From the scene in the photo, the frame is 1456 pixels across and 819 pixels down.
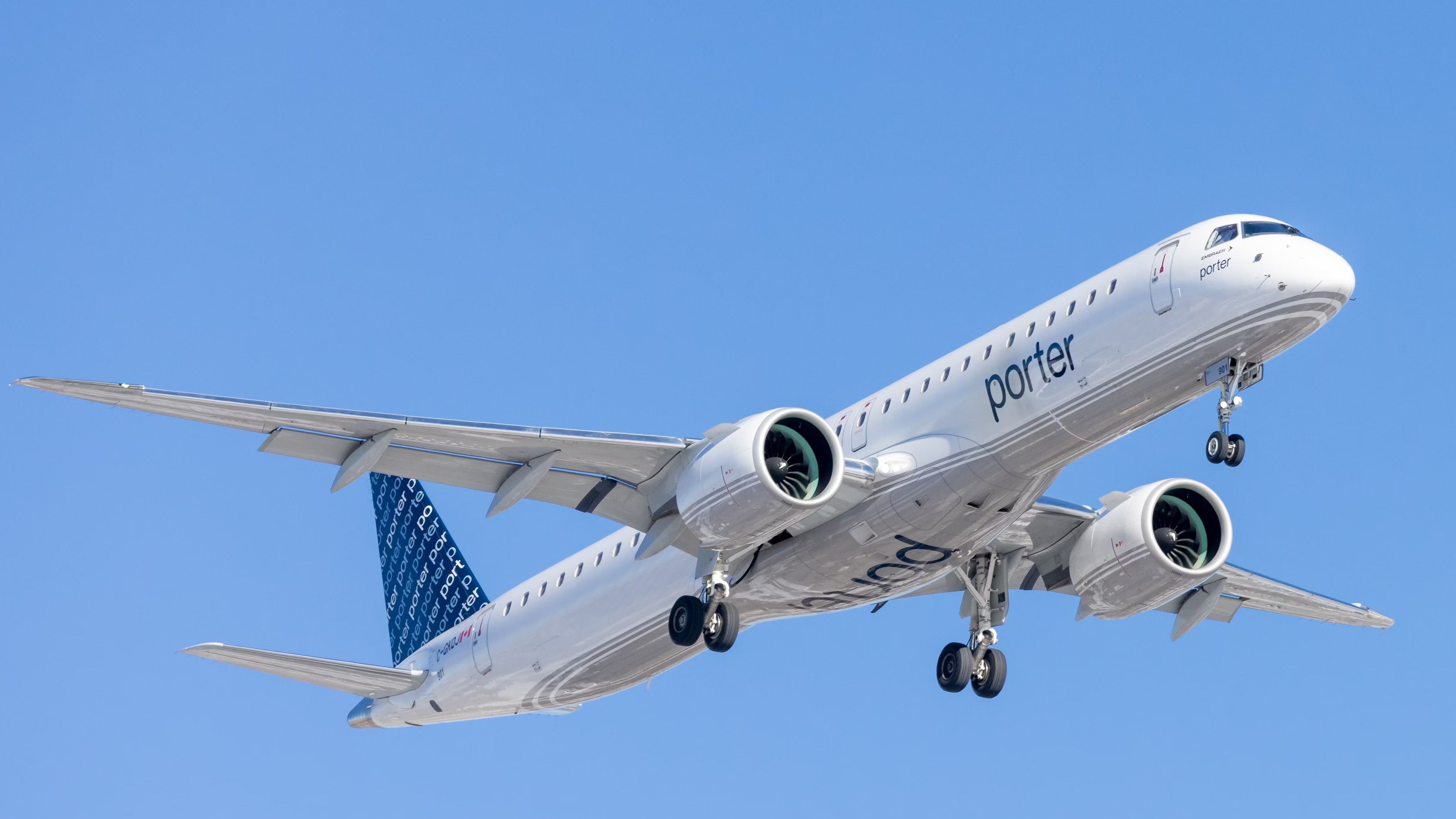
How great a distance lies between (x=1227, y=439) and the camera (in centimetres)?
2402

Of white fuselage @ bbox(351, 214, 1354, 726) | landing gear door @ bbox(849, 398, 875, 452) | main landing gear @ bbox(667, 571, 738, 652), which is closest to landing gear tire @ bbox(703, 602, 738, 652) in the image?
main landing gear @ bbox(667, 571, 738, 652)

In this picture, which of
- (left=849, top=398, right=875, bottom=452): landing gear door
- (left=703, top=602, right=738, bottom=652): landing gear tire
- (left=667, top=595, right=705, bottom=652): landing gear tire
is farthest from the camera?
(left=849, top=398, right=875, bottom=452): landing gear door

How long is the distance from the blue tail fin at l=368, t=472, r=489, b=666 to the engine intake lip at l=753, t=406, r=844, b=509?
1009 cm

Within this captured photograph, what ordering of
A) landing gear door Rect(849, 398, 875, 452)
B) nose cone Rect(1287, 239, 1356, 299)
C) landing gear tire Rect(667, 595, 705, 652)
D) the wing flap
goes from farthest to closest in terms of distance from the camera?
landing gear door Rect(849, 398, 875, 452), landing gear tire Rect(667, 595, 705, 652), the wing flap, nose cone Rect(1287, 239, 1356, 299)

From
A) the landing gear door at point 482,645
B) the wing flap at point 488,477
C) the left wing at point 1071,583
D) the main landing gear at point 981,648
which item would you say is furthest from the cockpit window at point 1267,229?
the landing gear door at point 482,645

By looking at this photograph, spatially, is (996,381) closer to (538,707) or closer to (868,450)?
(868,450)

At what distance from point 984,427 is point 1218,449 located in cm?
323

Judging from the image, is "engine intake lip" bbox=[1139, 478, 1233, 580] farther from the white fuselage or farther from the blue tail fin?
the blue tail fin

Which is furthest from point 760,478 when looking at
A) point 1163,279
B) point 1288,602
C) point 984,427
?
point 1288,602

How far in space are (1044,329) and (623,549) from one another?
341 inches

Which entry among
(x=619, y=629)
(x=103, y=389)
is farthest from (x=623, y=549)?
(x=103, y=389)

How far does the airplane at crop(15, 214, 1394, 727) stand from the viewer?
23.8 metres

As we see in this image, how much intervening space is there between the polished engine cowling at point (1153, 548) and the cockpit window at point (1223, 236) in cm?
586

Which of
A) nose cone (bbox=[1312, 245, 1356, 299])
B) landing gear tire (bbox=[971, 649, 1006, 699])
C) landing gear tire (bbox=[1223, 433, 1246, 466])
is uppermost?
nose cone (bbox=[1312, 245, 1356, 299])
